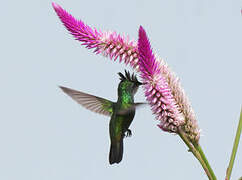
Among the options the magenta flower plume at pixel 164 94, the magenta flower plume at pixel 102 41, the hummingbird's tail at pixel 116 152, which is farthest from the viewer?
the hummingbird's tail at pixel 116 152

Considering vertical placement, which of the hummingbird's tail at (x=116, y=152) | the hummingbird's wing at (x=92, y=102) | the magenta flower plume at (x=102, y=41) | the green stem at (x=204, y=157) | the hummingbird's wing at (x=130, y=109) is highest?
the magenta flower plume at (x=102, y=41)

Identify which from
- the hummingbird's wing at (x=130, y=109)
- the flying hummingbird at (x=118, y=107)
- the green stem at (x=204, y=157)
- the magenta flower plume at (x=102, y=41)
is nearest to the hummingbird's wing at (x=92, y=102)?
the flying hummingbird at (x=118, y=107)

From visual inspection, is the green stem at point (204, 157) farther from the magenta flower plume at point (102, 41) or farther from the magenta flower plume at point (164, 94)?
the magenta flower plume at point (102, 41)

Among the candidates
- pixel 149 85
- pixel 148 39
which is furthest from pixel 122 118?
pixel 148 39

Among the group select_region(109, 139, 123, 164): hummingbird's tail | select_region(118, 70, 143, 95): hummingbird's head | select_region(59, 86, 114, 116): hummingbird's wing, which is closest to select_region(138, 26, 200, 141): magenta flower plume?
select_region(118, 70, 143, 95): hummingbird's head

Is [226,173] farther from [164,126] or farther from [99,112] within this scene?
[99,112]

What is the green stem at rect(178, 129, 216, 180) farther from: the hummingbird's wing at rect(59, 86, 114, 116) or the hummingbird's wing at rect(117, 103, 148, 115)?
the hummingbird's wing at rect(59, 86, 114, 116)
